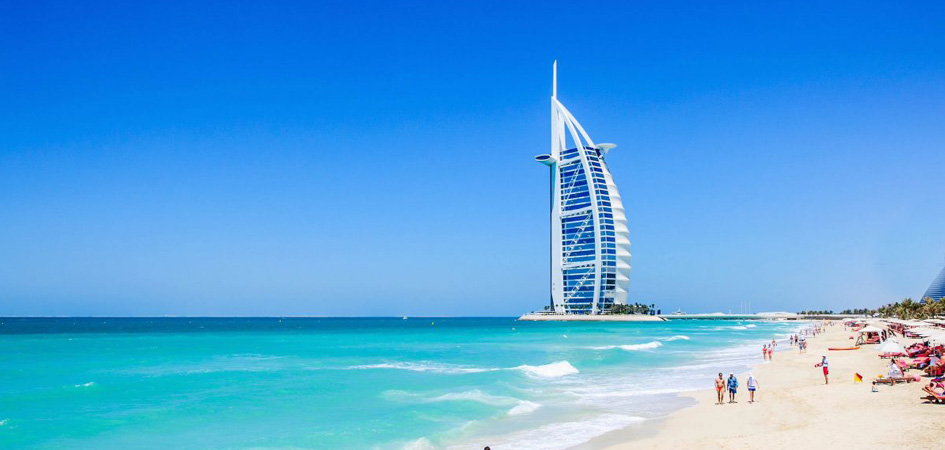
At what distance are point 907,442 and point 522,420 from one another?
10.00 meters

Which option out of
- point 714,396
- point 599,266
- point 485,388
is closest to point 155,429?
point 485,388

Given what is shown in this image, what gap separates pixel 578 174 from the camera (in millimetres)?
133625

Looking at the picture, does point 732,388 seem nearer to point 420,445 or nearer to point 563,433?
point 563,433

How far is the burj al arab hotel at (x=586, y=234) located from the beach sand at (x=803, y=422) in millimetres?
104057

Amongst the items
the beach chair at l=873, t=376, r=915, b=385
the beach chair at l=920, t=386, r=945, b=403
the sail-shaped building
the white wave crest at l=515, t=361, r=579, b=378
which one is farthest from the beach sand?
the sail-shaped building

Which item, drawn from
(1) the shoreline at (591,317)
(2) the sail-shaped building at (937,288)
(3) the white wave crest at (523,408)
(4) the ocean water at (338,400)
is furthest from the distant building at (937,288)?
(3) the white wave crest at (523,408)

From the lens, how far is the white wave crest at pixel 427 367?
35272 millimetres

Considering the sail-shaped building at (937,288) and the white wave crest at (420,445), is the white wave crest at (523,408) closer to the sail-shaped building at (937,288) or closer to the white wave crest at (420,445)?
the white wave crest at (420,445)

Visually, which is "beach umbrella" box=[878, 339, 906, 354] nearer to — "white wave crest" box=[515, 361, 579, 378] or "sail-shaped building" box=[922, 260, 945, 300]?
"white wave crest" box=[515, 361, 579, 378]

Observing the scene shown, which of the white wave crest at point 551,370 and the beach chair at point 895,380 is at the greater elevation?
the beach chair at point 895,380

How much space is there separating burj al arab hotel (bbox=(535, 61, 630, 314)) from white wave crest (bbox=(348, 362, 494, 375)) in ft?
305

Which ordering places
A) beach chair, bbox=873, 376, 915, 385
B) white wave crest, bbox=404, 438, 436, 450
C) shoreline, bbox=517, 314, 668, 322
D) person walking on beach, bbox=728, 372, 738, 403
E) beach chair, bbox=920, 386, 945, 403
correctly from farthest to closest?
shoreline, bbox=517, 314, 668, 322
beach chair, bbox=873, 376, 915, 385
person walking on beach, bbox=728, 372, 738, 403
beach chair, bbox=920, 386, 945, 403
white wave crest, bbox=404, 438, 436, 450

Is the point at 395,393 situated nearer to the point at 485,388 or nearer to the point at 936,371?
the point at 485,388

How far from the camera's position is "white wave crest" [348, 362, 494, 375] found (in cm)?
3527
